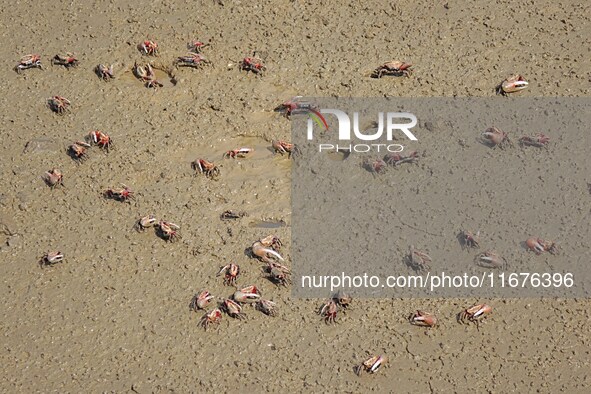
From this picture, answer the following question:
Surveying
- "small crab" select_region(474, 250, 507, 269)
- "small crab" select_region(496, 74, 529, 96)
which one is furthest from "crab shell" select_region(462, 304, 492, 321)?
"small crab" select_region(496, 74, 529, 96)

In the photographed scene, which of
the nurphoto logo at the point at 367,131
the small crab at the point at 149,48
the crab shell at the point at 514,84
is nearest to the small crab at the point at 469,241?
the nurphoto logo at the point at 367,131

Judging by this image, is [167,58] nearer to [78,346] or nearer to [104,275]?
[104,275]

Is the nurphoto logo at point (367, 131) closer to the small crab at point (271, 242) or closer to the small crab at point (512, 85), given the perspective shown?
the small crab at point (512, 85)

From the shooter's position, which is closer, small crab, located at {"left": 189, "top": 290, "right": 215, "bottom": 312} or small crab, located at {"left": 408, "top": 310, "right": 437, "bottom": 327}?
small crab, located at {"left": 408, "top": 310, "right": 437, "bottom": 327}

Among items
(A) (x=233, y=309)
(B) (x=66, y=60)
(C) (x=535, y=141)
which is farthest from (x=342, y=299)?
(B) (x=66, y=60)

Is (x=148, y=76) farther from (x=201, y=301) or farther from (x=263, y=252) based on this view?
(x=201, y=301)

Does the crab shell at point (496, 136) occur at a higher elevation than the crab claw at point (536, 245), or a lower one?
higher

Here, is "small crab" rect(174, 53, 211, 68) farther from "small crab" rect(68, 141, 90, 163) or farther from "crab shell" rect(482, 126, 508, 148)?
"crab shell" rect(482, 126, 508, 148)
